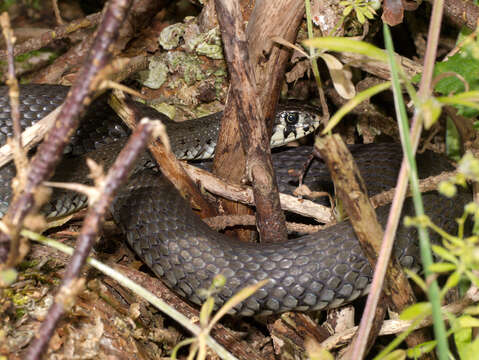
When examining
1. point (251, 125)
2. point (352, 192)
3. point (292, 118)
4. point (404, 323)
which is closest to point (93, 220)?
point (352, 192)

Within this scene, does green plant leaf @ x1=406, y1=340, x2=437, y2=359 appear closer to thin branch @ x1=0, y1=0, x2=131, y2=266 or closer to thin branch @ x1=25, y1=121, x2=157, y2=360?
thin branch @ x1=25, y1=121, x2=157, y2=360

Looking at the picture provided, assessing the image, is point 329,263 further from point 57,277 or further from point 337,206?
point 57,277

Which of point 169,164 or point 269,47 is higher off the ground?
point 269,47

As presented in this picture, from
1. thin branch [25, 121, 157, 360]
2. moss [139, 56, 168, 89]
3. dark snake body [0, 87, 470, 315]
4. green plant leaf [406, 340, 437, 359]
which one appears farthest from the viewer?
moss [139, 56, 168, 89]

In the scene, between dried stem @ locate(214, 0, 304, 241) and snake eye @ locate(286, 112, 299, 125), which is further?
snake eye @ locate(286, 112, 299, 125)

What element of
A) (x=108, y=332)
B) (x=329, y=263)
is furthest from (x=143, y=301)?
(x=329, y=263)

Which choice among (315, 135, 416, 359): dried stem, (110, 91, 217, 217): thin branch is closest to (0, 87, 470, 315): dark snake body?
(110, 91, 217, 217): thin branch

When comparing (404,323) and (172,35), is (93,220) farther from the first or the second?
(172,35)

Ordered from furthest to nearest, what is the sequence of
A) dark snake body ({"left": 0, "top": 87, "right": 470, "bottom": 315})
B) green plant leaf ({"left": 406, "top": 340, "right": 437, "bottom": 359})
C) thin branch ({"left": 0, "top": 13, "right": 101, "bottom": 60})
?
thin branch ({"left": 0, "top": 13, "right": 101, "bottom": 60}) → dark snake body ({"left": 0, "top": 87, "right": 470, "bottom": 315}) → green plant leaf ({"left": 406, "top": 340, "right": 437, "bottom": 359})

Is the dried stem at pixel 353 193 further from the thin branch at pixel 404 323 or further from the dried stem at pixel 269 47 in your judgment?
the dried stem at pixel 269 47
